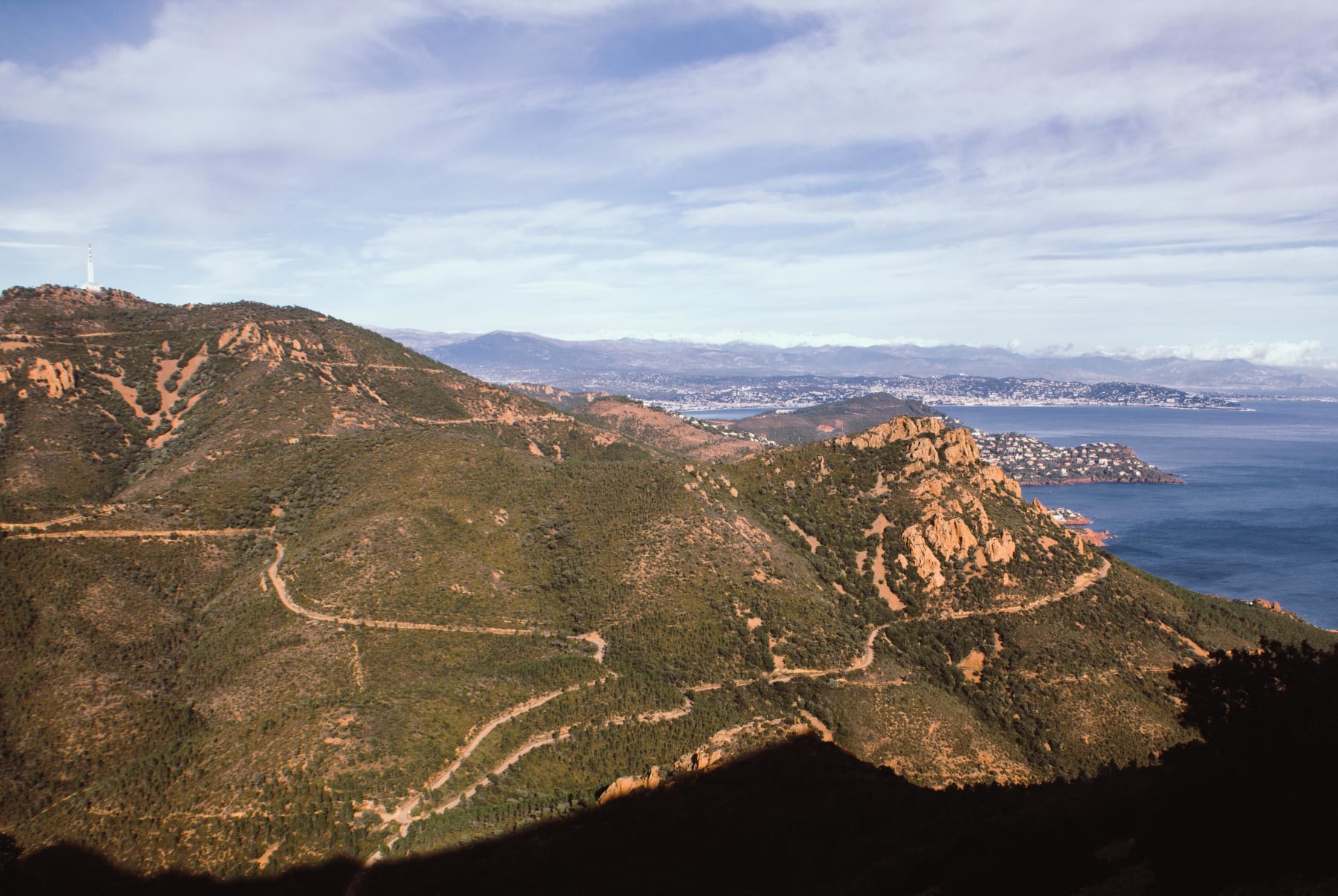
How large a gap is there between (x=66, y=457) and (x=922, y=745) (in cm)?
9299

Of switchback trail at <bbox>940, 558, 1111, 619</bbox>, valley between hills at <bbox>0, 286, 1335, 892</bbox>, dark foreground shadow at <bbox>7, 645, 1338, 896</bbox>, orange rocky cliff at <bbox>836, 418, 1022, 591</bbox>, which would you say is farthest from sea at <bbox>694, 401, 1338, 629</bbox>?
dark foreground shadow at <bbox>7, 645, 1338, 896</bbox>

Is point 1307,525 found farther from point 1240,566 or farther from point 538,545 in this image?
point 538,545

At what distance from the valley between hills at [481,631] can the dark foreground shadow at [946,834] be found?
3.42 ft

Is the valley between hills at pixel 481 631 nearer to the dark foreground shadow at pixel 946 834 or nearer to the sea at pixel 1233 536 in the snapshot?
the dark foreground shadow at pixel 946 834

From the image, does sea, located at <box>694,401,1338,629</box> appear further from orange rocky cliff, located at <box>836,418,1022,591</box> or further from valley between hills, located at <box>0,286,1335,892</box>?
orange rocky cliff, located at <box>836,418,1022,591</box>

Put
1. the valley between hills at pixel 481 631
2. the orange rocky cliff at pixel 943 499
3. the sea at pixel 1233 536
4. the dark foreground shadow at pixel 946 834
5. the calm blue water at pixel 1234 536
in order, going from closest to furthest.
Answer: the dark foreground shadow at pixel 946 834 < the valley between hills at pixel 481 631 < the orange rocky cliff at pixel 943 499 < the sea at pixel 1233 536 < the calm blue water at pixel 1234 536

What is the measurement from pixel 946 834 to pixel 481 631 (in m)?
37.3

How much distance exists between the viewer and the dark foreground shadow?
72.0 feet

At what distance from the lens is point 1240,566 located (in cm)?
12644

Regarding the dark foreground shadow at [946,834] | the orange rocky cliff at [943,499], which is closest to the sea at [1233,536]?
the orange rocky cliff at [943,499]

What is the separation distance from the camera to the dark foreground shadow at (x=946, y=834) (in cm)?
2195

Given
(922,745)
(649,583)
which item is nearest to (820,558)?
(649,583)

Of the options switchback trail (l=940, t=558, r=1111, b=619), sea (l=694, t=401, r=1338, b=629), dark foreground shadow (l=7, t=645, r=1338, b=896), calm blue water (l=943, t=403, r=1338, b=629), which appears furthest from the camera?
calm blue water (l=943, t=403, r=1338, b=629)

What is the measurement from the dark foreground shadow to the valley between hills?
3.42 feet
